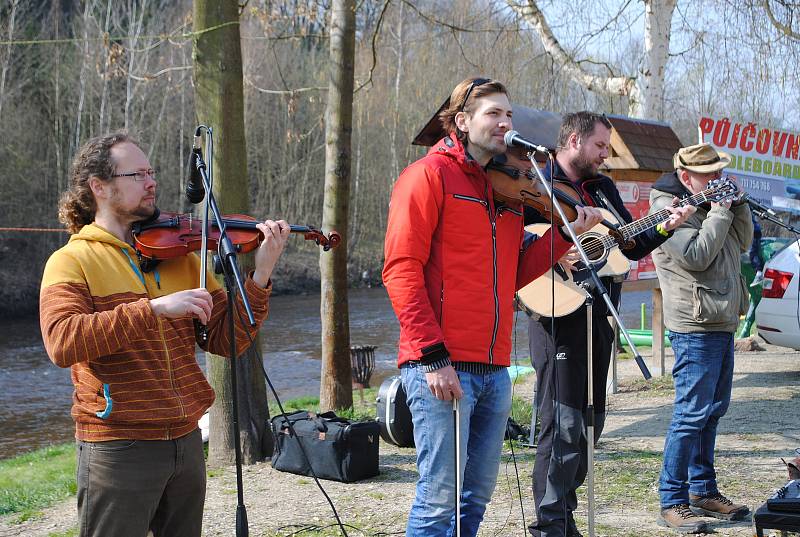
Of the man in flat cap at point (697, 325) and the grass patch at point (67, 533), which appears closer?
the man in flat cap at point (697, 325)

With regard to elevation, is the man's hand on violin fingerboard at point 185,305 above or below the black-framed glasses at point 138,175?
below

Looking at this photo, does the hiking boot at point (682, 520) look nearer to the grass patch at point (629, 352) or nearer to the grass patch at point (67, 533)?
the grass patch at point (67, 533)

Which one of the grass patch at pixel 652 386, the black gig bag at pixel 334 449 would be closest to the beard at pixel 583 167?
the black gig bag at pixel 334 449

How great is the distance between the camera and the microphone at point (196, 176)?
110 inches

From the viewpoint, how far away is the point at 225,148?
6.52m

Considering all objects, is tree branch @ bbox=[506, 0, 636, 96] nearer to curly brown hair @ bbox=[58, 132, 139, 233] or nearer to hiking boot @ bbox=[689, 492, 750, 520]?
hiking boot @ bbox=[689, 492, 750, 520]

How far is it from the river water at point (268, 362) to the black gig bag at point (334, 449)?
1576 mm

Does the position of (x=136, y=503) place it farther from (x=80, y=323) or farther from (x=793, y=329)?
(x=793, y=329)

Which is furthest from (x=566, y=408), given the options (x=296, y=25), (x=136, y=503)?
(x=296, y=25)

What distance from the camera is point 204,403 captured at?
115 inches

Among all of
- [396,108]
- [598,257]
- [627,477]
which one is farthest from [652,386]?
[396,108]

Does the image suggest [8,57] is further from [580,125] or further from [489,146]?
[489,146]

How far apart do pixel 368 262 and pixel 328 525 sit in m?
32.2

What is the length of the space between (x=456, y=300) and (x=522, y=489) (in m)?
2.74
